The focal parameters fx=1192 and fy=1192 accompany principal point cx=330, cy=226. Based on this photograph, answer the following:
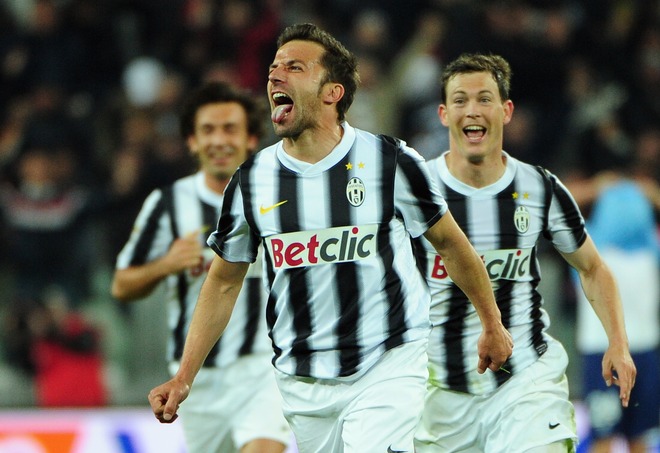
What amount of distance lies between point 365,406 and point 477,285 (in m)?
0.58

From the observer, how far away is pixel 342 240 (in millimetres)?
4266

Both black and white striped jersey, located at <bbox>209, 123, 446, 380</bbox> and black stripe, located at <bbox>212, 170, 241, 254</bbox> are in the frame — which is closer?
black and white striped jersey, located at <bbox>209, 123, 446, 380</bbox>

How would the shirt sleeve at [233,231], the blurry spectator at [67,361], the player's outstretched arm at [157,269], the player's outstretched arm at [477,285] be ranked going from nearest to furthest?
the player's outstretched arm at [477,285]
the shirt sleeve at [233,231]
the player's outstretched arm at [157,269]
the blurry spectator at [67,361]

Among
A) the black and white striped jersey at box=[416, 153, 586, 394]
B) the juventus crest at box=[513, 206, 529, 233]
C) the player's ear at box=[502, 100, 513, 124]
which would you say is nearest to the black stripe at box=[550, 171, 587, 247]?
the black and white striped jersey at box=[416, 153, 586, 394]

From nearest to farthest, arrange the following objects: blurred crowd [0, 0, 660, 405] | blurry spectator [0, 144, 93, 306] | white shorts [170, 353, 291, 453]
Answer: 1. white shorts [170, 353, 291, 453]
2. blurry spectator [0, 144, 93, 306]
3. blurred crowd [0, 0, 660, 405]

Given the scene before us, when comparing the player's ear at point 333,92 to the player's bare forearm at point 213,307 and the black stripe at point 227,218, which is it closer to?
the black stripe at point 227,218

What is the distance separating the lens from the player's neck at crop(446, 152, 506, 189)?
490cm

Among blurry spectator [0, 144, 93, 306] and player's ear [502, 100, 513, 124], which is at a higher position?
player's ear [502, 100, 513, 124]

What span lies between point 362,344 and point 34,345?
5252 millimetres

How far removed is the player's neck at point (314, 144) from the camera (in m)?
4.32

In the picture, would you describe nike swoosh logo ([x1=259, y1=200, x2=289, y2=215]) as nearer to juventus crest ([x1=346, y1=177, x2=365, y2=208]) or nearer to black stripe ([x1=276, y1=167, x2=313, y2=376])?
black stripe ([x1=276, y1=167, x2=313, y2=376])

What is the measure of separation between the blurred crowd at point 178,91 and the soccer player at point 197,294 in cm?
314

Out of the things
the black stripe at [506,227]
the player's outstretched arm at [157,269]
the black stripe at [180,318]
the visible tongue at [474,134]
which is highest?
the visible tongue at [474,134]

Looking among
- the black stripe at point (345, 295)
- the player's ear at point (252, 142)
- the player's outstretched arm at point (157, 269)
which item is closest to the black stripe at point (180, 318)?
the player's outstretched arm at point (157, 269)
